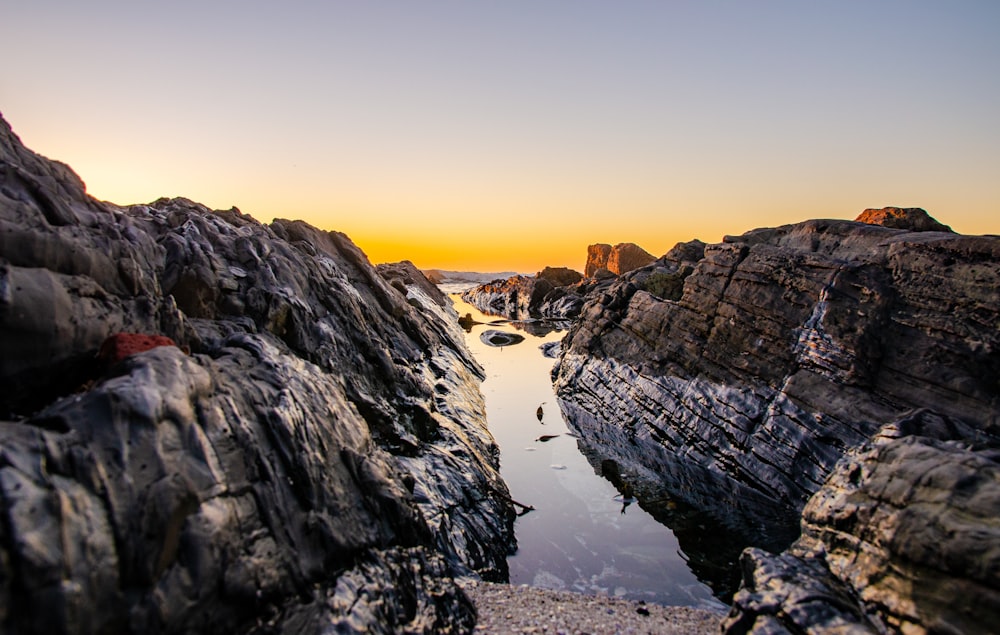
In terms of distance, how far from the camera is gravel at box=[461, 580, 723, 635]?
14.6 m

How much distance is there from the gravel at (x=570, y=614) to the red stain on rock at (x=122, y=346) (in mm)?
12143

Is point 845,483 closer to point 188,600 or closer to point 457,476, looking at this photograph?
point 457,476

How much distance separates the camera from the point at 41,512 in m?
8.52

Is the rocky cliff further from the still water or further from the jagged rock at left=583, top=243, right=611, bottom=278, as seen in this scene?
the jagged rock at left=583, top=243, right=611, bottom=278

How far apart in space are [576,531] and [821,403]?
14.3 metres

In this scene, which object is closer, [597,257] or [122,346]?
[122,346]

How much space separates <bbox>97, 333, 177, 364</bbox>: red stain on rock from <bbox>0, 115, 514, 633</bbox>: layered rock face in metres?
0.27

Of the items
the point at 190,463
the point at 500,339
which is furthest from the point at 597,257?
the point at 190,463

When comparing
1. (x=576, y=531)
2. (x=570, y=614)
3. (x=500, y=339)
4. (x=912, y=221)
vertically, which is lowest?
(x=500, y=339)

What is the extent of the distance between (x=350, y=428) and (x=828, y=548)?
16.1 m

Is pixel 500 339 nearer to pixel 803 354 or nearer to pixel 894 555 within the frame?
pixel 803 354

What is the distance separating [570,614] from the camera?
15.6 metres

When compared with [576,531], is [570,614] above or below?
above

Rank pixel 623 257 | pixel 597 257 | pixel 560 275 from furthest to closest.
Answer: pixel 597 257, pixel 623 257, pixel 560 275
